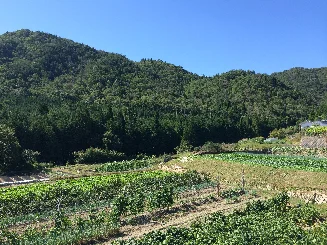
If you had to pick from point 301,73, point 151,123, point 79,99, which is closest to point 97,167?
point 151,123

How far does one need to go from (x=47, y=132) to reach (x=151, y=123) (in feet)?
82.2

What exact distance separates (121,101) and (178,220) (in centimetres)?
8162

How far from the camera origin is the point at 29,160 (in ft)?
164

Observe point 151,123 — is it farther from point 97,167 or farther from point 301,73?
point 301,73

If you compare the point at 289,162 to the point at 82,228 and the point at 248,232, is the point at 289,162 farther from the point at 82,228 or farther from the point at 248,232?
the point at 82,228

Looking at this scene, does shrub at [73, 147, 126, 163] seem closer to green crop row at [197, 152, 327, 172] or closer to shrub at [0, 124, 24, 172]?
shrub at [0, 124, 24, 172]

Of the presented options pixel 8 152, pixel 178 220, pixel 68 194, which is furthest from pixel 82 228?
pixel 8 152

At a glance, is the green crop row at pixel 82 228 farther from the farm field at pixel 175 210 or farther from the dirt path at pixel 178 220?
the dirt path at pixel 178 220

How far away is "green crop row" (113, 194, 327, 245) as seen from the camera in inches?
587

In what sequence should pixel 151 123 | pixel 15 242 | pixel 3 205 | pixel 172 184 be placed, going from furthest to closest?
pixel 151 123
pixel 172 184
pixel 3 205
pixel 15 242

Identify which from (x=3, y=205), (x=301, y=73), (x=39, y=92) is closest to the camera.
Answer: (x=3, y=205)

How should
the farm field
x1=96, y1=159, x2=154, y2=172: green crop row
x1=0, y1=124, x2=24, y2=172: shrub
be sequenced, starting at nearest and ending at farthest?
the farm field
x1=0, y1=124, x2=24, y2=172: shrub
x1=96, y1=159, x2=154, y2=172: green crop row

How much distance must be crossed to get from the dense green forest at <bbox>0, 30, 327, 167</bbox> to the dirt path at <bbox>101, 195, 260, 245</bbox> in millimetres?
42144

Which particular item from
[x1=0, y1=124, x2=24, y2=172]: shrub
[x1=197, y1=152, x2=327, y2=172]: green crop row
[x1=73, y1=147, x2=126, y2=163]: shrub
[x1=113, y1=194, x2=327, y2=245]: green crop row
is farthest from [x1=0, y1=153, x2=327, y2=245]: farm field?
[x1=73, y1=147, x2=126, y2=163]: shrub
